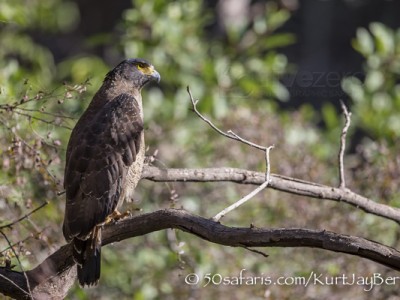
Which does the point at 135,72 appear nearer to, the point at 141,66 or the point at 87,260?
the point at 141,66

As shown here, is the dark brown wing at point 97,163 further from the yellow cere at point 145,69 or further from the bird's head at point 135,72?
the yellow cere at point 145,69

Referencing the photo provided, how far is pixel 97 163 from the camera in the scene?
4.60 meters

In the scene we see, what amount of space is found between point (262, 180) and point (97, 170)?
0.83 metres

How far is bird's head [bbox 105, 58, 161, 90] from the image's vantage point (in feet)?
17.9

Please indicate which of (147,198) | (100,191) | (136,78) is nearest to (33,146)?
→ (100,191)

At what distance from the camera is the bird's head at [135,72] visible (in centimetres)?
547

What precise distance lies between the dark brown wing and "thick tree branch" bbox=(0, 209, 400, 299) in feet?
0.42

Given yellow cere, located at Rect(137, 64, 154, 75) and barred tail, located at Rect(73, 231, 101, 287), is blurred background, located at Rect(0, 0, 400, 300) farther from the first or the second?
barred tail, located at Rect(73, 231, 101, 287)

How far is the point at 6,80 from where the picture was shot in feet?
18.9

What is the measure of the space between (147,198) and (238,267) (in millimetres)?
857

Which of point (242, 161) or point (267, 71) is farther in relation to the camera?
point (267, 71)

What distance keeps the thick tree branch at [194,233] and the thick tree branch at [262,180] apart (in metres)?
0.42

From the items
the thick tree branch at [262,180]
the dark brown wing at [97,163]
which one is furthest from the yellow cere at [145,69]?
the thick tree branch at [262,180]

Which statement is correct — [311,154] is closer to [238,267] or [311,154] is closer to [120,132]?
[238,267]
